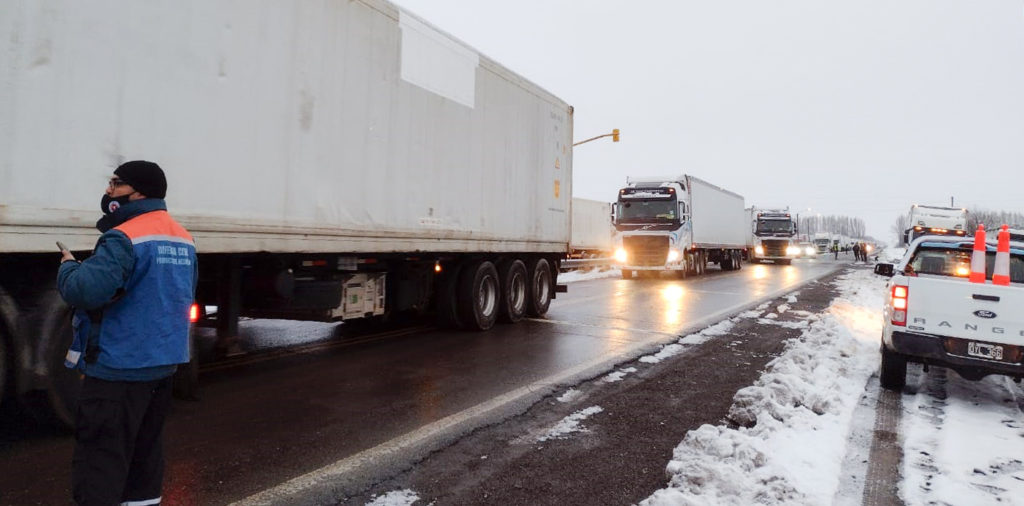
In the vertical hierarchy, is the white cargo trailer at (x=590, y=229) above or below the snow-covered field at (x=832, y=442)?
above

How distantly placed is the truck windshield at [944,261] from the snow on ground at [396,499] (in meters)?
5.50

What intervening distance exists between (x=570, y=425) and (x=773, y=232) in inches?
1541

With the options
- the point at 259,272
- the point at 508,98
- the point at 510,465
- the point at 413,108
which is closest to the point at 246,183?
the point at 259,272

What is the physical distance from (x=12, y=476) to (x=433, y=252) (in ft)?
16.9

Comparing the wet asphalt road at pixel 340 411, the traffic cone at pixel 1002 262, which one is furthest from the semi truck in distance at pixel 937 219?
the traffic cone at pixel 1002 262

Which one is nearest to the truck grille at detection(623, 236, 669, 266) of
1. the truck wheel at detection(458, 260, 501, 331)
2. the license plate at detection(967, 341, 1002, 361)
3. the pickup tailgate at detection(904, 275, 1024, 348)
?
the truck wheel at detection(458, 260, 501, 331)

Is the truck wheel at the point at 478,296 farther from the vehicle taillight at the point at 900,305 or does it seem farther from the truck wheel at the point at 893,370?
the vehicle taillight at the point at 900,305

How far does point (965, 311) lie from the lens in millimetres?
5621

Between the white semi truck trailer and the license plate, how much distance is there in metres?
5.65

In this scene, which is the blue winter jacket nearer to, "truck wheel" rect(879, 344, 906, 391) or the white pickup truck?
the white pickup truck

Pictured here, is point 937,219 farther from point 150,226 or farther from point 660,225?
point 150,226

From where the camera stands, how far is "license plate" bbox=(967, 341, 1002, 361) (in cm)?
546

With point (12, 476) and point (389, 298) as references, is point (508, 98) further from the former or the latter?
point (12, 476)

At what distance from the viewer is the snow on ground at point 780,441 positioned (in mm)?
3494
